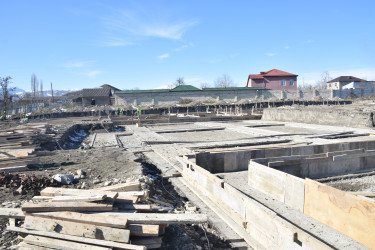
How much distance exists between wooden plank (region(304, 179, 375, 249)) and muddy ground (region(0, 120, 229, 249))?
5.18 feet

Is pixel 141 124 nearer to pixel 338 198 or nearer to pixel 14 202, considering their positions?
pixel 14 202

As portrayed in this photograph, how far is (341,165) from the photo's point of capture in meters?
6.74

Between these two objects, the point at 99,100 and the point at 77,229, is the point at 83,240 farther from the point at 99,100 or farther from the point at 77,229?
the point at 99,100

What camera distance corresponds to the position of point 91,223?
3.16 m

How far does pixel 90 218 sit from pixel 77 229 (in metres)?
0.17

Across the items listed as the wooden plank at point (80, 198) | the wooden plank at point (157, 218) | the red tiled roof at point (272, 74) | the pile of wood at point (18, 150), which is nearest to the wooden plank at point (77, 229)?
the wooden plank at point (157, 218)

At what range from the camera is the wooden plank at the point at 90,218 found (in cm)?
308

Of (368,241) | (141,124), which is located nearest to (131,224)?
(368,241)

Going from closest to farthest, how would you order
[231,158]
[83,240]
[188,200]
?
[83,240] → [188,200] → [231,158]

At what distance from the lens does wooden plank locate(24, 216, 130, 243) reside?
2.99 meters

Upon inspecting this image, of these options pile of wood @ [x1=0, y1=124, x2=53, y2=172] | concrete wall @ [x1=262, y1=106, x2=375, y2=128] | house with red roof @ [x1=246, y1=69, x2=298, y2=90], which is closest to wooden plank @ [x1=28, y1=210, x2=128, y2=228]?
pile of wood @ [x1=0, y1=124, x2=53, y2=172]

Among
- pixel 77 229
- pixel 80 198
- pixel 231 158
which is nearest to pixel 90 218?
pixel 77 229

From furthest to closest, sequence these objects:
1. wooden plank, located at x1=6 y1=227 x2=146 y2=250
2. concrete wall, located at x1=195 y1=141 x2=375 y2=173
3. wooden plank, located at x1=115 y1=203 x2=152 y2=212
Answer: concrete wall, located at x1=195 y1=141 x2=375 y2=173 → wooden plank, located at x1=115 y1=203 x2=152 y2=212 → wooden plank, located at x1=6 y1=227 x2=146 y2=250

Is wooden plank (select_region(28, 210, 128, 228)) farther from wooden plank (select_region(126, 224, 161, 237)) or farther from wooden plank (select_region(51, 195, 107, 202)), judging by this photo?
wooden plank (select_region(51, 195, 107, 202))
